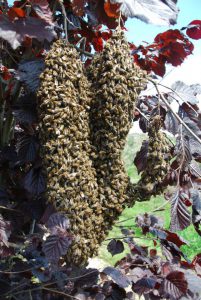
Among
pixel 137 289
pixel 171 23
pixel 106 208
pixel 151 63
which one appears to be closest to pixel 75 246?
pixel 106 208

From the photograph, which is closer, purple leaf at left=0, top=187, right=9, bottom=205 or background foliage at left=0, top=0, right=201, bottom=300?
background foliage at left=0, top=0, right=201, bottom=300

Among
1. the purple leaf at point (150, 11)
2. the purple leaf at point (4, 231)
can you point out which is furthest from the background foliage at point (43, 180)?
the purple leaf at point (150, 11)

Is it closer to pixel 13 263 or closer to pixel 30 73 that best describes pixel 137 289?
pixel 13 263

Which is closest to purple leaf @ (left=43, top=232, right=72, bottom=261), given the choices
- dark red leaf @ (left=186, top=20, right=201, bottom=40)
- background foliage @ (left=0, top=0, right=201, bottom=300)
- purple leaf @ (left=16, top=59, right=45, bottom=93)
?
background foliage @ (left=0, top=0, right=201, bottom=300)

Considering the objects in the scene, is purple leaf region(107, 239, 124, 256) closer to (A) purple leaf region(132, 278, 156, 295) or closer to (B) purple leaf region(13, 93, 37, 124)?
(A) purple leaf region(132, 278, 156, 295)

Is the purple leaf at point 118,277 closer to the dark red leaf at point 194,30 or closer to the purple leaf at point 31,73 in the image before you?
the purple leaf at point 31,73

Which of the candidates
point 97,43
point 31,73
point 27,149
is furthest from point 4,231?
point 97,43
